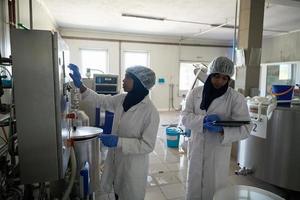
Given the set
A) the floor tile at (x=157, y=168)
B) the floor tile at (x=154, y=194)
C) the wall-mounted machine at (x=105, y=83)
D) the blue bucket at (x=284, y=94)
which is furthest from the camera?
the wall-mounted machine at (x=105, y=83)

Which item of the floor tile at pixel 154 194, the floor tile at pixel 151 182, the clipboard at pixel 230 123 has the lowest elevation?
the floor tile at pixel 154 194

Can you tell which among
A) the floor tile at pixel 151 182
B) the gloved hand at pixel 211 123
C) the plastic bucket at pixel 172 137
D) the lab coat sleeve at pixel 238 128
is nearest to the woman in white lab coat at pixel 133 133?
the gloved hand at pixel 211 123

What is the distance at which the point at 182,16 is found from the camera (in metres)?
5.03

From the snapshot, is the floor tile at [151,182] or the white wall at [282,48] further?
the white wall at [282,48]

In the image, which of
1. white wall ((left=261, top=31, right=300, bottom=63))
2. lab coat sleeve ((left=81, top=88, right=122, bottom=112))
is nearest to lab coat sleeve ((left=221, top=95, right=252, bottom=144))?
lab coat sleeve ((left=81, top=88, right=122, bottom=112))

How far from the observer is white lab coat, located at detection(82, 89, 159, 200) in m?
1.41

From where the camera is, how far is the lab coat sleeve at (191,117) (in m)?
1.61

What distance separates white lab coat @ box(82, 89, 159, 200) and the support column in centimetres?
207

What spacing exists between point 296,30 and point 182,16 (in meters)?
3.63

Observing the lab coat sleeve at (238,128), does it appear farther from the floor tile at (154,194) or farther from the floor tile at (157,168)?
the floor tile at (157,168)

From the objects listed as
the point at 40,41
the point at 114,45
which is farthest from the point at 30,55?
the point at 114,45

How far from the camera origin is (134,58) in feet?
24.5

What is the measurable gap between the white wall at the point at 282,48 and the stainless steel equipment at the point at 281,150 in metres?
4.73

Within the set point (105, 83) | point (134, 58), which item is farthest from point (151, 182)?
point (134, 58)
